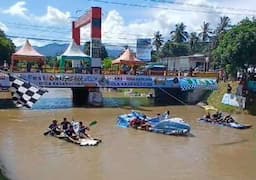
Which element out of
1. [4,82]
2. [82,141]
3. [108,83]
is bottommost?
[82,141]

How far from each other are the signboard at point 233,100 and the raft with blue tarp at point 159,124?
14.1 m

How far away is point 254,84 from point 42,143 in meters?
27.2

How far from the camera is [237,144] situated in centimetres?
2950

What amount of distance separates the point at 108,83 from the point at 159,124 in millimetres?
17333

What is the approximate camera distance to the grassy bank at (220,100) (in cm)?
4538

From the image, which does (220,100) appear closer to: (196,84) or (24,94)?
(196,84)

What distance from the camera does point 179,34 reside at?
13100cm

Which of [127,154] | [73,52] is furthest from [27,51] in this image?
[127,154]

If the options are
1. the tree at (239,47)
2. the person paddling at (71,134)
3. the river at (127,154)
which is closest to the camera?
the river at (127,154)

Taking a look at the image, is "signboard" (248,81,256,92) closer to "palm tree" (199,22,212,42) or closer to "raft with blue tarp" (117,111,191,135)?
"raft with blue tarp" (117,111,191,135)

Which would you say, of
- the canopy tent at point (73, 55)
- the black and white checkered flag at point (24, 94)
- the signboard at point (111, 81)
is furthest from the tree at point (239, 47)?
the black and white checkered flag at point (24, 94)

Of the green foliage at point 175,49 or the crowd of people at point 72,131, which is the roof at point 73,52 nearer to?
the crowd of people at point 72,131

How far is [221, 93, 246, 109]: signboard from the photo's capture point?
45781mm

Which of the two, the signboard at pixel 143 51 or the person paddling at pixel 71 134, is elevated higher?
the signboard at pixel 143 51
